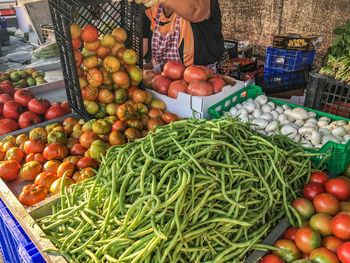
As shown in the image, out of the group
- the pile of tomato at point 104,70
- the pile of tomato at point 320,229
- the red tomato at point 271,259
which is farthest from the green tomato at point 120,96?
the red tomato at point 271,259

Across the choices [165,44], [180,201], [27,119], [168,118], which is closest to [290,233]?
[180,201]

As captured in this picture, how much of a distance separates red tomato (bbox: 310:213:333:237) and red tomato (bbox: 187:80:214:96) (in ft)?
4.99

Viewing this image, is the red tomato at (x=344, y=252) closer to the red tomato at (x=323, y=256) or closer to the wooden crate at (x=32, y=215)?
the red tomato at (x=323, y=256)

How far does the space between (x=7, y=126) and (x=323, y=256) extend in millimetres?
2892

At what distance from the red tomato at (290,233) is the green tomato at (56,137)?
1906 mm

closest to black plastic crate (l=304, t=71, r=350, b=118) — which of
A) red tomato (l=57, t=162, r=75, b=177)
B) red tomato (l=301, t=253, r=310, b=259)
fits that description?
red tomato (l=301, t=253, r=310, b=259)

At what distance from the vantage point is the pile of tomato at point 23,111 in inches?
111

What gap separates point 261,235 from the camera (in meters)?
1.50

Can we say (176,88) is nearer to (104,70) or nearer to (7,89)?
(104,70)

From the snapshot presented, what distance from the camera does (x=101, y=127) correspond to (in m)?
2.39

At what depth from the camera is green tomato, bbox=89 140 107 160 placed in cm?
219

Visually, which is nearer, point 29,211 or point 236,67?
point 29,211

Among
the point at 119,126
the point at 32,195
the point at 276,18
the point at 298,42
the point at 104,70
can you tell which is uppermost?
the point at 276,18

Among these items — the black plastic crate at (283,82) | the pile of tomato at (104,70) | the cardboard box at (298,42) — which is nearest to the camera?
the pile of tomato at (104,70)
